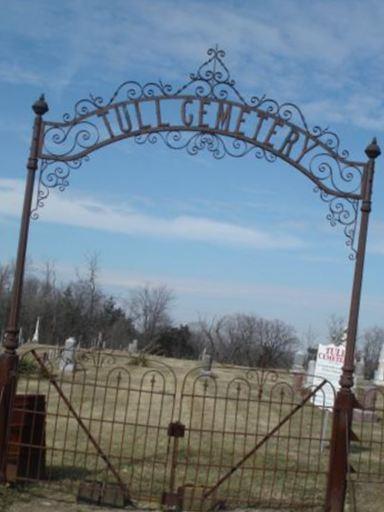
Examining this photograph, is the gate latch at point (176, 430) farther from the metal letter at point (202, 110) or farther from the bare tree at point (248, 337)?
the bare tree at point (248, 337)

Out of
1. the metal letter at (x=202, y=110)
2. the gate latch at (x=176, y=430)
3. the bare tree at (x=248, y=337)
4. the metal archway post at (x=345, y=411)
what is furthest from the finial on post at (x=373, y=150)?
the bare tree at (x=248, y=337)

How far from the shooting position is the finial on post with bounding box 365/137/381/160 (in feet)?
23.5

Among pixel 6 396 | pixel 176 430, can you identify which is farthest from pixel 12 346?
pixel 176 430

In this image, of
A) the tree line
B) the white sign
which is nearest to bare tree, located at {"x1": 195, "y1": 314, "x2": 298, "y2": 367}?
the tree line

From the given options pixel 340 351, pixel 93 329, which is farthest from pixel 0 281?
pixel 340 351

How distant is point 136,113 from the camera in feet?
23.9

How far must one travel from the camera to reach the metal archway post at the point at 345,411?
688 cm

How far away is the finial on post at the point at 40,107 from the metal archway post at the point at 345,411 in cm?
325

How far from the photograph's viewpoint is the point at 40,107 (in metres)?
7.26

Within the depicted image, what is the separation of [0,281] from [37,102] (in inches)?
1546

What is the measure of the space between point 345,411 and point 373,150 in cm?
255

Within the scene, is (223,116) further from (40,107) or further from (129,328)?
(129,328)

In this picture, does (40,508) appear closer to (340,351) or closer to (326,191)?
(326,191)

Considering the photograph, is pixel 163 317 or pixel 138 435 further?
pixel 163 317
